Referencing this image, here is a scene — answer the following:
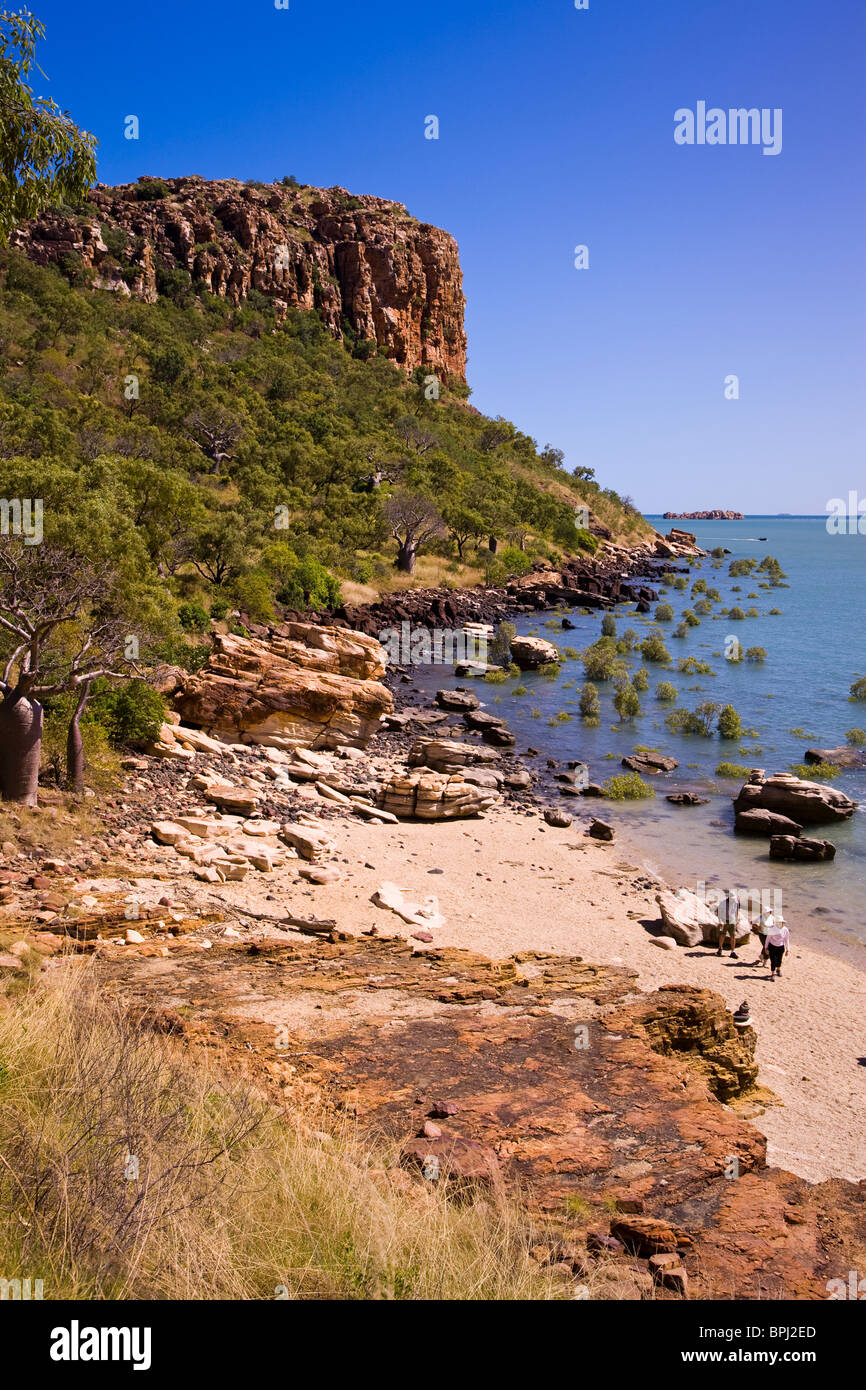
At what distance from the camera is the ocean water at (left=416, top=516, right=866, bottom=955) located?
1867 cm

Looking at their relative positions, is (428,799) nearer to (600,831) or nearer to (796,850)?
(600,831)

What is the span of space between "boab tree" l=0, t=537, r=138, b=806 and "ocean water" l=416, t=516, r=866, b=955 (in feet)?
42.7

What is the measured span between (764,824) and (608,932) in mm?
9068

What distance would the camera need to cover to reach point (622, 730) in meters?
32.2

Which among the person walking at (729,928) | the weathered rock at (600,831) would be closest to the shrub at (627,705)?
the weathered rock at (600,831)

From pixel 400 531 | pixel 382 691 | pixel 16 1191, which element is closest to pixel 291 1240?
pixel 16 1191

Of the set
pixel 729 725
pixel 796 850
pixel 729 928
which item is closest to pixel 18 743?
pixel 729 928

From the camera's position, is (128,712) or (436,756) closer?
(128,712)

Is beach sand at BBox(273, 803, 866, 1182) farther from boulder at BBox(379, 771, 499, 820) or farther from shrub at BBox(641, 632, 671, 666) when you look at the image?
shrub at BBox(641, 632, 671, 666)

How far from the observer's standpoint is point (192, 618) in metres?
27.7

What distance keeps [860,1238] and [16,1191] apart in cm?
635

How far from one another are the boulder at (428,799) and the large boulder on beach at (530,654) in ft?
71.2

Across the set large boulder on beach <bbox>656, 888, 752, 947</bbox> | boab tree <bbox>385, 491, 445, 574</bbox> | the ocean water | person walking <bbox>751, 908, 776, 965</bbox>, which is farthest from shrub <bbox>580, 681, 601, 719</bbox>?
boab tree <bbox>385, 491, 445, 574</bbox>

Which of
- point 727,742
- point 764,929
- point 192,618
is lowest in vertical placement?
point 764,929
